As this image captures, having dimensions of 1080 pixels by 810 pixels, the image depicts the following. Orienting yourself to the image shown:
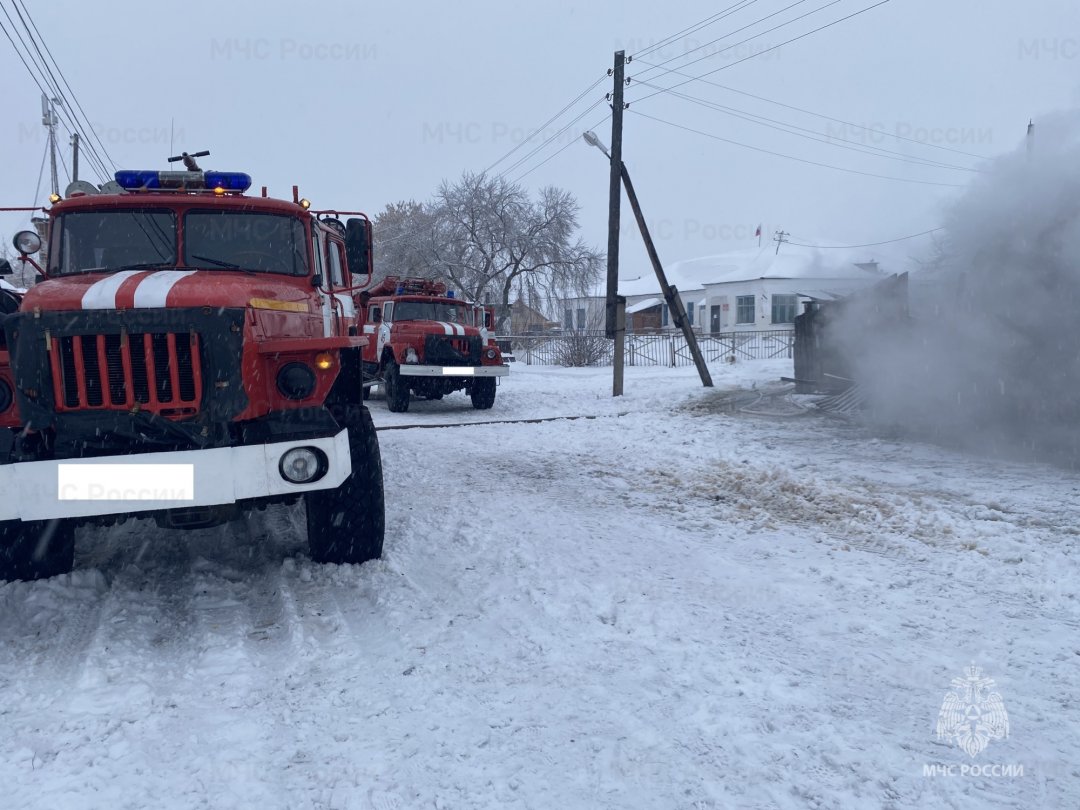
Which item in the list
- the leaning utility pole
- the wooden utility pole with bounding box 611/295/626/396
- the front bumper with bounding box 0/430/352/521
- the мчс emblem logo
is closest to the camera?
the мчс emblem logo

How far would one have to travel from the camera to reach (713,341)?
29.6m

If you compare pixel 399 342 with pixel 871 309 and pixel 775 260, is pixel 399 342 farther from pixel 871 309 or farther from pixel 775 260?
pixel 775 260

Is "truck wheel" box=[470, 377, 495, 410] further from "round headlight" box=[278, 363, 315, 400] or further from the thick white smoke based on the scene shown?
"round headlight" box=[278, 363, 315, 400]

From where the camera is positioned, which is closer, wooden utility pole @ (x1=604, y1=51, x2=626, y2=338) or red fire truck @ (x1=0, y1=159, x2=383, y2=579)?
red fire truck @ (x1=0, y1=159, x2=383, y2=579)

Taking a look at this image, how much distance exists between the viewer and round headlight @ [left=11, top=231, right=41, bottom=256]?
4.93 metres

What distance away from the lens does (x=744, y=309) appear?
3969cm

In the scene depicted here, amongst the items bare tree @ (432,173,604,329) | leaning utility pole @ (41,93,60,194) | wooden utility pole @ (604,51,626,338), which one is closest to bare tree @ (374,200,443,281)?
bare tree @ (432,173,604,329)

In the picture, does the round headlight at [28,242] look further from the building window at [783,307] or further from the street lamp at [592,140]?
the building window at [783,307]

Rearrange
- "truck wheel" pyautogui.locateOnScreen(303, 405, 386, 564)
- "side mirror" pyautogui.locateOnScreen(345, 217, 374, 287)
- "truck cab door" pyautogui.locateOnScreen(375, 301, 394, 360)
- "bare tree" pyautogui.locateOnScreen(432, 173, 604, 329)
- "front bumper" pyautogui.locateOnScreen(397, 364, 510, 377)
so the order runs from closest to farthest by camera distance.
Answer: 1. "truck wheel" pyautogui.locateOnScreen(303, 405, 386, 564)
2. "side mirror" pyautogui.locateOnScreen(345, 217, 374, 287)
3. "front bumper" pyautogui.locateOnScreen(397, 364, 510, 377)
4. "truck cab door" pyautogui.locateOnScreen(375, 301, 394, 360)
5. "bare tree" pyautogui.locateOnScreen(432, 173, 604, 329)

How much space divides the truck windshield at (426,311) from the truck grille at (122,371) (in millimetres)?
10009

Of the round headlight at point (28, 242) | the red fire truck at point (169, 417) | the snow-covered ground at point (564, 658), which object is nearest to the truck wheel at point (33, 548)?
the red fire truck at point (169, 417)

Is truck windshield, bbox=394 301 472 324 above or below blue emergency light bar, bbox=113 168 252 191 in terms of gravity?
below

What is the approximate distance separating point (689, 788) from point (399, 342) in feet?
37.6

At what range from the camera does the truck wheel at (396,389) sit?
1337cm
